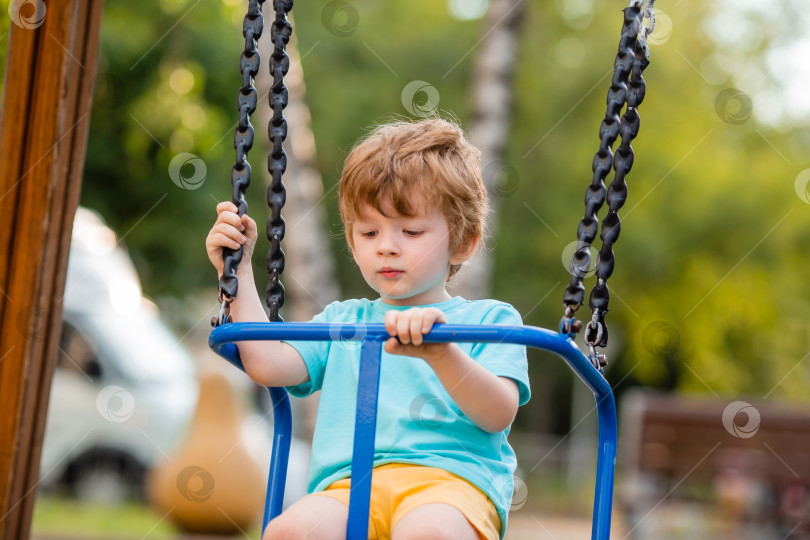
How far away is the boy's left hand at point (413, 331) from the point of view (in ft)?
5.17

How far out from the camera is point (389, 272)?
188 centimetres

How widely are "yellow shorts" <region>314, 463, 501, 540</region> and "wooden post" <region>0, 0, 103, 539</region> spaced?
0.93 m

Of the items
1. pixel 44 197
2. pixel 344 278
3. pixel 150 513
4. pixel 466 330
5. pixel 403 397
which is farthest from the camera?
pixel 344 278

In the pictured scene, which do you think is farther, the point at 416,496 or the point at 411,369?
the point at 411,369

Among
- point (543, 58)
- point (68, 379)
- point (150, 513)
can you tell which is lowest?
point (150, 513)

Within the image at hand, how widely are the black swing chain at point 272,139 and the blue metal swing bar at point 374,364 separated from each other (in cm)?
17

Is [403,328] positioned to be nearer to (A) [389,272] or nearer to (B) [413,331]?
(B) [413,331]

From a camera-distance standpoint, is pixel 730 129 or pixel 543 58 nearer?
pixel 543 58

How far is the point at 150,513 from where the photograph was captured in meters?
8.95

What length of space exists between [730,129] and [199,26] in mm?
12415

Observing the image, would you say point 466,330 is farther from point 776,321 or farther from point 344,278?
point 776,321

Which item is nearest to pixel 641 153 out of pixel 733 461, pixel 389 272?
pixel 733 461

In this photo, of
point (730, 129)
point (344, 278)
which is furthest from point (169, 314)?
point (730, 129)

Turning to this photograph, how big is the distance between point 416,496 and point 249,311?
A: 537 millimetres
